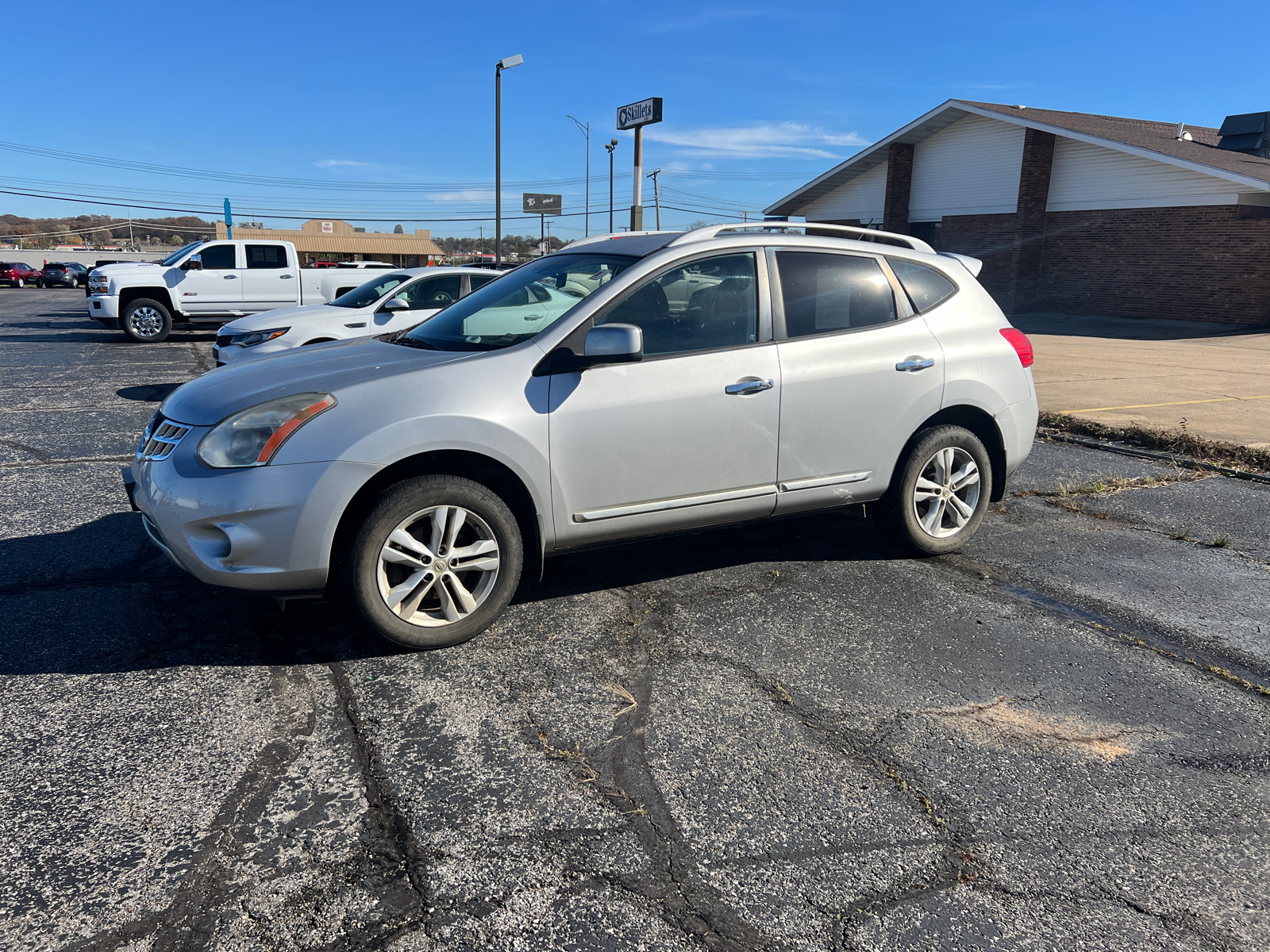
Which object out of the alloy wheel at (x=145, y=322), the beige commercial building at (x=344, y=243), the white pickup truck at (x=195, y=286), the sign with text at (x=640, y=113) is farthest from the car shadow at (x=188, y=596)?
the beige commercial building at (x=344, y=243)

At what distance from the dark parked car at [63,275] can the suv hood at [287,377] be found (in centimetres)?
5474

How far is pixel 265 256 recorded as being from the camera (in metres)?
18.3

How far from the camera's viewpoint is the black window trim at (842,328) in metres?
4.59

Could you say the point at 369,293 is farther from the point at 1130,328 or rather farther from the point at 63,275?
the point at 63,275

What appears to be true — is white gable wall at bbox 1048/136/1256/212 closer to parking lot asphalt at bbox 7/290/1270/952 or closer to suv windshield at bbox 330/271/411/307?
suv windshield at bbox 330/271/411/307

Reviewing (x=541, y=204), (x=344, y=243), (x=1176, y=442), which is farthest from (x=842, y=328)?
(x=344, y=243)

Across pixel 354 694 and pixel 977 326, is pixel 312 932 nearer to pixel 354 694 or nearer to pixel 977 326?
pixel 354 694

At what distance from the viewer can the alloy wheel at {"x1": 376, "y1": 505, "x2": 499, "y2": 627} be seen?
3785 mm

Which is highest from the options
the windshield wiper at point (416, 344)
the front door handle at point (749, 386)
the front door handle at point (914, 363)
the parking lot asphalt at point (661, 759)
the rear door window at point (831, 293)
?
the rear door window at point (831, 293)

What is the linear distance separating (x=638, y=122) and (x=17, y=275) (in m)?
44.1

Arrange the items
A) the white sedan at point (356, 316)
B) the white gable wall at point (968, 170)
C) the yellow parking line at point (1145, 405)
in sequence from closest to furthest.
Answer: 1. the yellow parking line at point (1145, 405)
2. the white sedan at point (356, 316)
3. the white gable wall at point (968, 170)

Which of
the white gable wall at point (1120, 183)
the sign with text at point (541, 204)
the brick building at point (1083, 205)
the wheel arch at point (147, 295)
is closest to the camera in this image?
the wheel arch at point (147, 295)

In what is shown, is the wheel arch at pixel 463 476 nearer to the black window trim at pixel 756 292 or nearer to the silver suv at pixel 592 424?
the silver suv at pixel 592 424

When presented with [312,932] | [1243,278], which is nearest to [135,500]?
[312,932]
